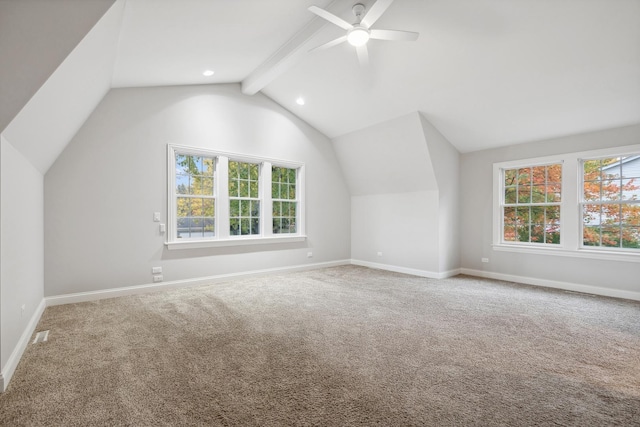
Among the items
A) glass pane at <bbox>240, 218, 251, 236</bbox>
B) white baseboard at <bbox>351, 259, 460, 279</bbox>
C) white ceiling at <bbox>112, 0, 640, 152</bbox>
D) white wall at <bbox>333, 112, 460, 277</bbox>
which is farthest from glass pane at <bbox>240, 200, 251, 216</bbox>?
white baseboard at <bbox>351, 259, 460, 279</bbox>

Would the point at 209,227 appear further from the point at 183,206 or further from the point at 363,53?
the point at 363,53

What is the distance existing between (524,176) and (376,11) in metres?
4.11

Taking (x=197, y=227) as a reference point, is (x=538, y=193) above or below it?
above

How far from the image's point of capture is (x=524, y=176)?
539 cm

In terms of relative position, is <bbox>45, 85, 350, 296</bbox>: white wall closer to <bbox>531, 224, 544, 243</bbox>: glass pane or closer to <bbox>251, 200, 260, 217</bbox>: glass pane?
<bbox>251, 200, 260, 217</bbox>: glass pane

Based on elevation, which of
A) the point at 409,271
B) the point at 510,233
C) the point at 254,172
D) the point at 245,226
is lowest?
the point at 409,271

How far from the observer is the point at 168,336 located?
2945 mm

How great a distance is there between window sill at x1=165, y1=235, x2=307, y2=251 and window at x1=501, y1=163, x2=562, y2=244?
12.4 ft

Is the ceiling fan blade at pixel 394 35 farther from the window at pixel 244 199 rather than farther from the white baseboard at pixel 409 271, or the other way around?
the white baseboard at pixel 409 271

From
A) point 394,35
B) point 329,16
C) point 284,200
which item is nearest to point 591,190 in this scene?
point 394,35

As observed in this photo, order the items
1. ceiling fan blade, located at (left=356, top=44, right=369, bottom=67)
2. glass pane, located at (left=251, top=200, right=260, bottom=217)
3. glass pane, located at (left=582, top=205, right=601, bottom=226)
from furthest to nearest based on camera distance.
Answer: glass pane, located at (left=251, top=200, right=260, bottom=217) → glass pane, located at (left=582, top=205, right=601, bottom=226) → ceiling fan blade, located at (left=356, top=44, right=369, bottom=67)

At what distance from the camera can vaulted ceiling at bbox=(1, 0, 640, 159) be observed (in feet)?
10.1

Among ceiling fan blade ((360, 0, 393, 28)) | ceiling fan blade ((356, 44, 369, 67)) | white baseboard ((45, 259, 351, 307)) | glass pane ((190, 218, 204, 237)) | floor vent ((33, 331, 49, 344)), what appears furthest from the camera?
glass pane ((190, 218, 204, 237))

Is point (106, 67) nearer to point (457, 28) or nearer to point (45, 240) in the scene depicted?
point (45, 240)
